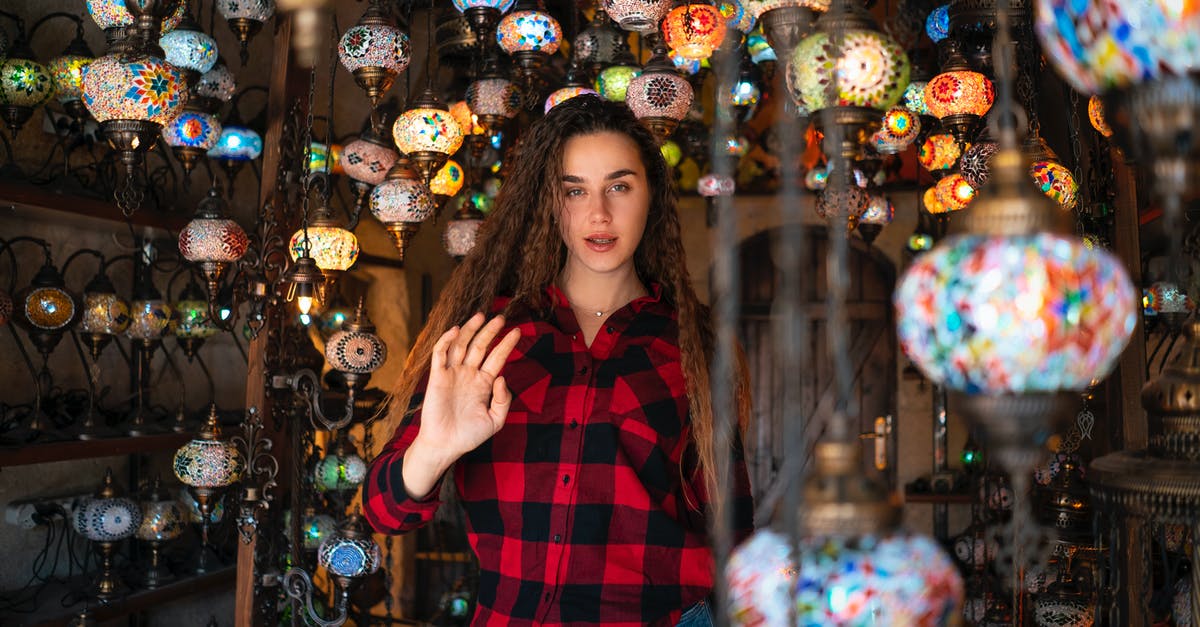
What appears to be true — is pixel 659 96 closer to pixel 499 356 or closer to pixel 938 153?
pixel 938 153

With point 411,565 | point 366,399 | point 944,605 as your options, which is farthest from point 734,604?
point 411,565

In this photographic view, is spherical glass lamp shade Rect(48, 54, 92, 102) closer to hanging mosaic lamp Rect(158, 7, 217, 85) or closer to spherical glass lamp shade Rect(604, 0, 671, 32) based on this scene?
hanging mosaic lamp Rect(158, 7, 217, 85)

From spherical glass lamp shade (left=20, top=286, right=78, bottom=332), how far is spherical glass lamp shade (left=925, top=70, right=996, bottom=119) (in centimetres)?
193

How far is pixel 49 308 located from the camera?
248cm

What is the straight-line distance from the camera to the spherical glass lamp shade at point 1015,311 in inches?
25.0

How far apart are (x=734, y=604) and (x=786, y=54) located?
428 mm

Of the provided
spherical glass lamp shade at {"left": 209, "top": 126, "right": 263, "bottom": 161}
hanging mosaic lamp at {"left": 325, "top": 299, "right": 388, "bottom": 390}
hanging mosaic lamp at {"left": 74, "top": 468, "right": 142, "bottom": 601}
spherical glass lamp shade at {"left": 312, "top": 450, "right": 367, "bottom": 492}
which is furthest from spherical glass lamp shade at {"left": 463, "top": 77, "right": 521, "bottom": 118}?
hanging mosaic lamp at {"left": 74, "top": 468, "right": 142, "bottom": 601}

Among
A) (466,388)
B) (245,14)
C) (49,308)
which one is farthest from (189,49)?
(466,388)

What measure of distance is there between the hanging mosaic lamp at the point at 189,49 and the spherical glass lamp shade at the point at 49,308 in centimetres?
57

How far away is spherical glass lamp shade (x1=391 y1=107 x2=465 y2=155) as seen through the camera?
8.46ft

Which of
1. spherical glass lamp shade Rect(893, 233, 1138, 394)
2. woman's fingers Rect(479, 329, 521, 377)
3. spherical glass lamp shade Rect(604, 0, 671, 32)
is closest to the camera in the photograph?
spherical glass lamp shade Rect(893, 233, 1138, 394)

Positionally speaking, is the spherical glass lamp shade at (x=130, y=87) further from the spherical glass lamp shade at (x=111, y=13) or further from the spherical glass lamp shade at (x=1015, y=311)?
the spherical glass lamp shade at (x=1015, y=311)

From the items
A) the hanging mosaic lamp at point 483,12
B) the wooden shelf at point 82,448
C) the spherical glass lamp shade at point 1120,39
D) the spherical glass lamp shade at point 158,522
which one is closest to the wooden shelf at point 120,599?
the spherical glass lamp shade at point 158,522

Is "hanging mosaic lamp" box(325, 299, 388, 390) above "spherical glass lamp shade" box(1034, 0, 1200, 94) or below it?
below
